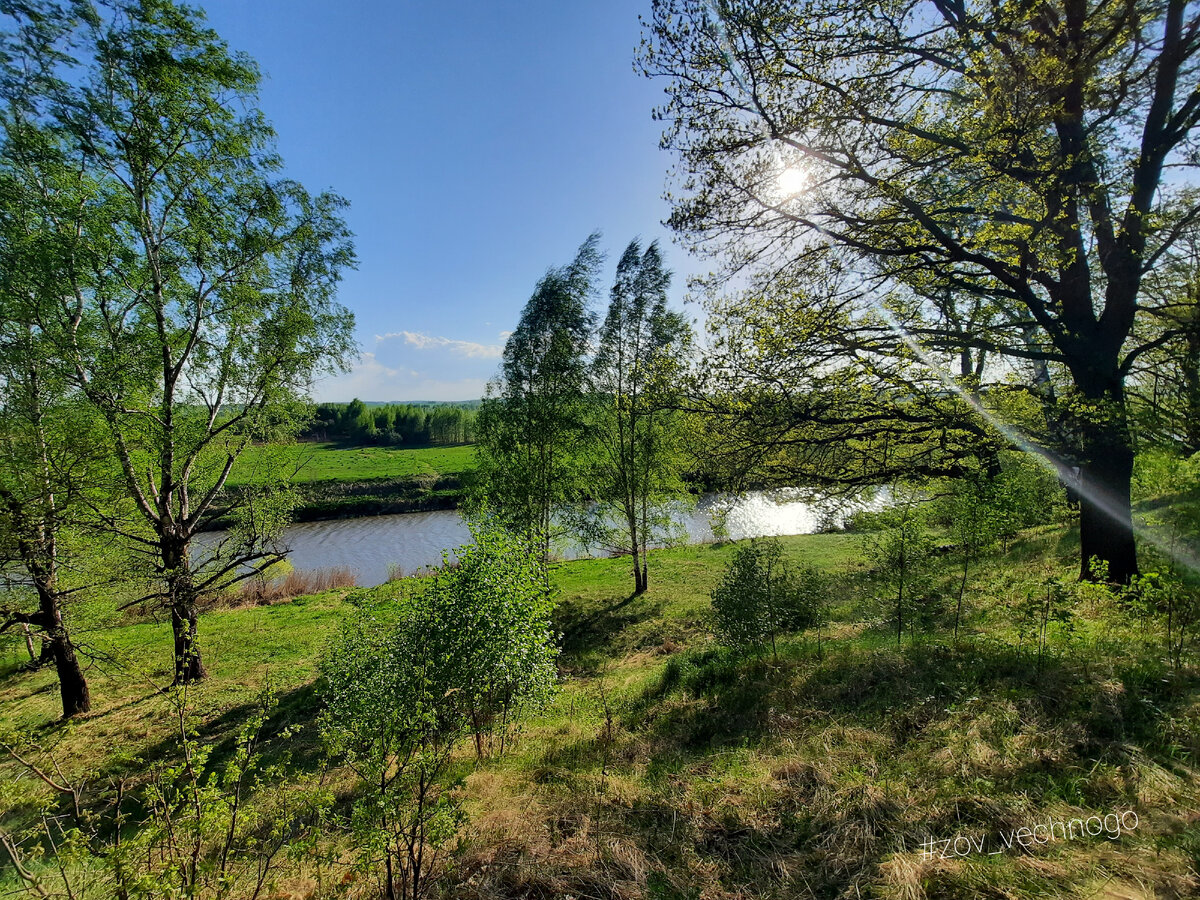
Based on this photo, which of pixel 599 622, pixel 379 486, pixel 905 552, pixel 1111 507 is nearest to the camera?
pixel 1111 507

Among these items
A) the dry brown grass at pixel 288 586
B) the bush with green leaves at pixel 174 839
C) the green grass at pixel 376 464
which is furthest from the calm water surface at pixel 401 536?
the bush with green leaves at pixel 174 839

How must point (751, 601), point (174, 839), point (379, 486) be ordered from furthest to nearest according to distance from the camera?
point (379, 486)
point (751, 601)
point (174, 839)

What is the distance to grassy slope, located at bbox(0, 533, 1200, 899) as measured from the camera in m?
3.08

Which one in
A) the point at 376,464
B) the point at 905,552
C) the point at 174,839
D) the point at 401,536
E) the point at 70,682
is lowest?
the point at 401,536

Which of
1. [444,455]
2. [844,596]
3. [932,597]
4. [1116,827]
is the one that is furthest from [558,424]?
[444,455]

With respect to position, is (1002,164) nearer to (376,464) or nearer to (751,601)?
(751,601)

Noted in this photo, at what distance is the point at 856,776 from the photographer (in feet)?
14.0

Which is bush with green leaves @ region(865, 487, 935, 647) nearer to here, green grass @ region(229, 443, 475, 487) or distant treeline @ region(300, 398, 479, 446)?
green grass @ region(229, 443, 475, 487)

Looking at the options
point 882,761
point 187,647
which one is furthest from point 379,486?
point 882,761

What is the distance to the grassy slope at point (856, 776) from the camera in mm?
3080

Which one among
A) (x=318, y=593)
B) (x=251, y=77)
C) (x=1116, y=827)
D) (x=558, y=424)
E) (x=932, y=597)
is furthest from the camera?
(x=318, y=593)

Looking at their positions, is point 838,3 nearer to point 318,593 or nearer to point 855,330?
point 855,330

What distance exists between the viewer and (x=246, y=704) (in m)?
11.1

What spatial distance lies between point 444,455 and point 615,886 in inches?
2928
